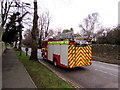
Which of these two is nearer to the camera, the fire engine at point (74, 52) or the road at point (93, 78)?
the road at point (93, 78)

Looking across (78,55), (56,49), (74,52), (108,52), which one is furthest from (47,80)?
(108,52)

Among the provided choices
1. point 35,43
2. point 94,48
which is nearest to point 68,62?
point 35,43

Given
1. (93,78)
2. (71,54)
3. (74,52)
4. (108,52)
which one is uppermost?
(74,52)

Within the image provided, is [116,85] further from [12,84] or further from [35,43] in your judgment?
[35,43]

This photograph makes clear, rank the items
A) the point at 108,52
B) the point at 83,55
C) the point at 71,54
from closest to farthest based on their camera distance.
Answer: the point at 71,54 < the point at 83,55 < the point at 108,52

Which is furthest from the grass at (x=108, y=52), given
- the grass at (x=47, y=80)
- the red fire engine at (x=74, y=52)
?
the grass at (x=47, y=80)

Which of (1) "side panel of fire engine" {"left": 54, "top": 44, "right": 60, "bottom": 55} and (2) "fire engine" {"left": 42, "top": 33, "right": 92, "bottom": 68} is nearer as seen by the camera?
(2) "fire engine" {"left": 42, "top": 33, "right": 92, "bottom": 68}

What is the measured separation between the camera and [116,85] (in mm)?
5113

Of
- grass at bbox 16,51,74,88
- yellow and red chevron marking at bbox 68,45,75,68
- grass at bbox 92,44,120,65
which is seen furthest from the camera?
grass at bbox 92,44,120,65

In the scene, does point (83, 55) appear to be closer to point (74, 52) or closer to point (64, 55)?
point (74, 52)

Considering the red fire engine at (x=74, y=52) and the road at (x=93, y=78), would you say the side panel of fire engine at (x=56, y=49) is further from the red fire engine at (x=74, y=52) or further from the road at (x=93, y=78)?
the road at (x=93, y=78)

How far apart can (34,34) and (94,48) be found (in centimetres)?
1357

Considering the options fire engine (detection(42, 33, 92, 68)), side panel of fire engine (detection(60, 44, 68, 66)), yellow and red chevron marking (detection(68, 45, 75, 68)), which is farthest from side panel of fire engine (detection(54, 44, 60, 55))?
yellow and red chevron marking (detection(68, 45, 75, 68))

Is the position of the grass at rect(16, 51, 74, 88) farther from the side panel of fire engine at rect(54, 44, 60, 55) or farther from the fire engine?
the side panel of fire engine at rect(54, 44, 60, 55)
